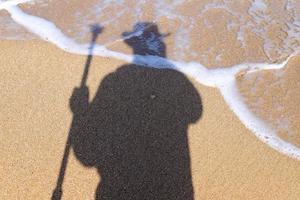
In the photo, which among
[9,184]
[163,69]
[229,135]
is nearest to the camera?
[9,184]

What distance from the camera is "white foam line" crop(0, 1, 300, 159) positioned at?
Result: 590cm

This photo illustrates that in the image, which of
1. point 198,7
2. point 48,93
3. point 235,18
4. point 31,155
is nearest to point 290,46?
point 235,18

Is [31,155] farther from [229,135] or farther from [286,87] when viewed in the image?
[286,87]

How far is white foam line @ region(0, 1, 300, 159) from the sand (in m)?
0.14

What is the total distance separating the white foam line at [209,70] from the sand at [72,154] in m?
0.14

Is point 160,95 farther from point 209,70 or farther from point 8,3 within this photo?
point 8,3

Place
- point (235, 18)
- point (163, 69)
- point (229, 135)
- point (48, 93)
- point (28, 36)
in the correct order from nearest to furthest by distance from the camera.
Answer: point (229, 135), point (48, 93), point (163, 69), point (28, 36), point (235, 18)

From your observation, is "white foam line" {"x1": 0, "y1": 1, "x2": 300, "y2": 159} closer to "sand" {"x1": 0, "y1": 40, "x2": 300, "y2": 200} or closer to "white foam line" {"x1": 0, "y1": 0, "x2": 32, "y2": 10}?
"sand" {"x1": 0, "y1": 40, "x2": 300, "y2": 200}

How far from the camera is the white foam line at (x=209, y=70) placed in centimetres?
590

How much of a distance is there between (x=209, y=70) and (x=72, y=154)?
2747 mm

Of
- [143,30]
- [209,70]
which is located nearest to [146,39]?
[143,30]

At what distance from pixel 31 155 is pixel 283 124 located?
11.5 ft

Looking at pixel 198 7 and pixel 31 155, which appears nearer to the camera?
pixel 31 155

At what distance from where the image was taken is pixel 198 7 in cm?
857
